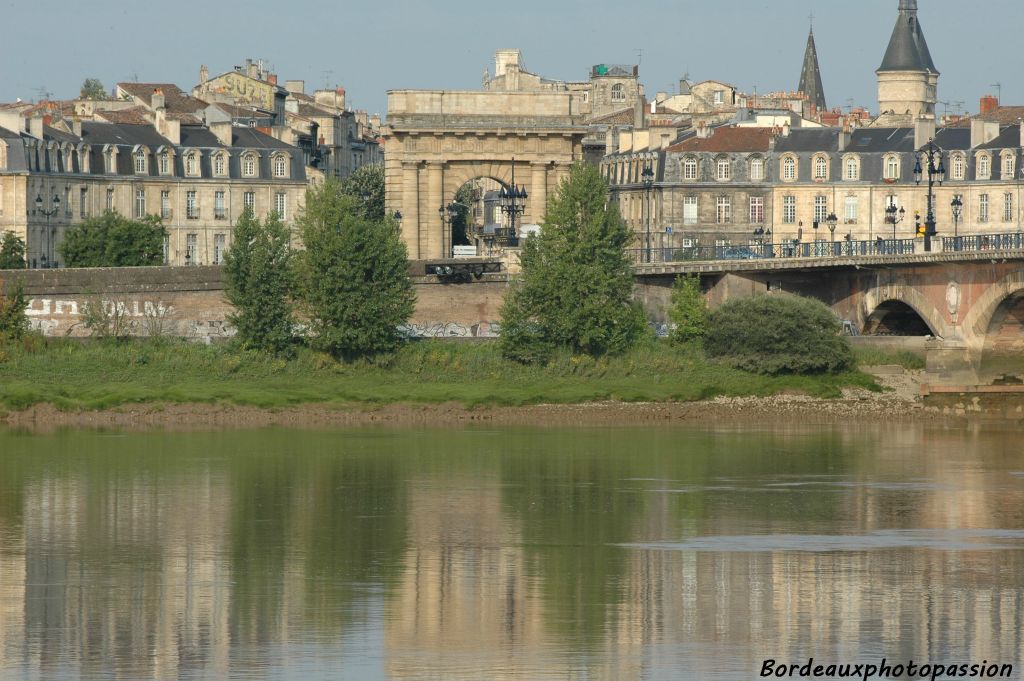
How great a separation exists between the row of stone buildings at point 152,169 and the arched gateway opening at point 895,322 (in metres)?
28.7

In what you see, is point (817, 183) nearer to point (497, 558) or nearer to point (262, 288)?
point (262, 288)

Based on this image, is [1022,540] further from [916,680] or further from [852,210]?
[852,210]

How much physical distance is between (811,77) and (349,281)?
4385 inches

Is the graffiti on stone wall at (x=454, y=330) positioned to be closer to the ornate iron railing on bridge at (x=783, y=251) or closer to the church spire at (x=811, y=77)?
the ornate iron railing on bridge at (x=783, y=251)

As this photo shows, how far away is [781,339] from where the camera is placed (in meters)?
72.5

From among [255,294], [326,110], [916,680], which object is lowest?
[916,680]

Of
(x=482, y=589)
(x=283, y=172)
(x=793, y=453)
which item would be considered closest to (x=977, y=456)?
(x=793, y=453)

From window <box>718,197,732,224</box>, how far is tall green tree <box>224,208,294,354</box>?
3197 centimetres

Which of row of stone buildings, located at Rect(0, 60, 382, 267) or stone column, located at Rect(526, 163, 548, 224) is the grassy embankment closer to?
stone column, located at Rect(526, 163, 548, 224)

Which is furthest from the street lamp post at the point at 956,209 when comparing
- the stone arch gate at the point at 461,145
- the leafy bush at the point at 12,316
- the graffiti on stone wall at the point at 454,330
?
the leafy bush at the point at 12,316

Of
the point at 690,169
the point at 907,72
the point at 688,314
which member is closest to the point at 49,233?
the point at 690,169

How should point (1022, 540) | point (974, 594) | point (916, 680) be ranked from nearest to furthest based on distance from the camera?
point (916, 680)
point (974, 594)
point (1022, 540)

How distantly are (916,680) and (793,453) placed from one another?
28211 mm

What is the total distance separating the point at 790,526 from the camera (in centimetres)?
4353
